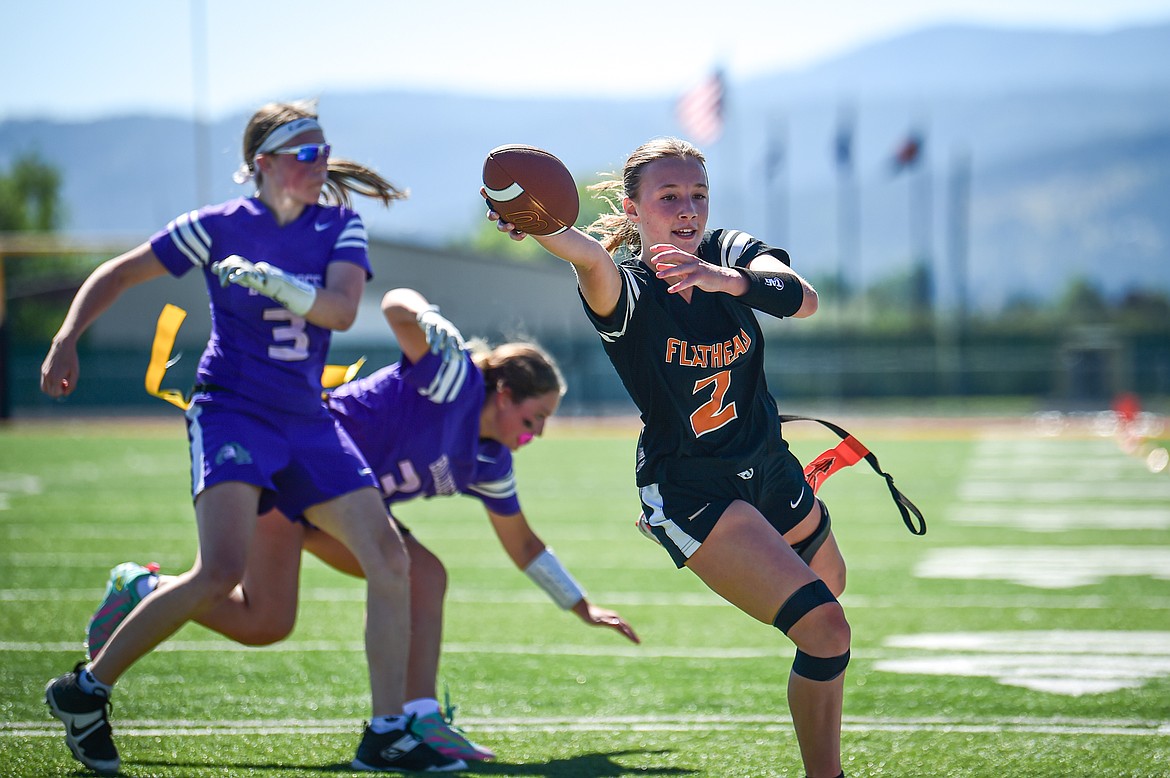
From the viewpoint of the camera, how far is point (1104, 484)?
12.9 meters

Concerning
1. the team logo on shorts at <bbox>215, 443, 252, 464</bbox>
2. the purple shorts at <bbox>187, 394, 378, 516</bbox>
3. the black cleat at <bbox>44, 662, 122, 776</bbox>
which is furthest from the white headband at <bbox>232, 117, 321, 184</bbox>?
the black cleat at <bbox>44, 662, 122, 776</bbox>

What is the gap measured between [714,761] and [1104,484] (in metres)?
10.3

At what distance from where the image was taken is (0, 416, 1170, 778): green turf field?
389cm

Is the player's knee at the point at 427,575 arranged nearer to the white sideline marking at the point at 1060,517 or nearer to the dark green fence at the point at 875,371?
the white sideline marking at the point at 1060,517

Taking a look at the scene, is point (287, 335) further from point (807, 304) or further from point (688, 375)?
point (807, 304)

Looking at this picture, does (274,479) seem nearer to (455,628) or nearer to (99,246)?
(455,628)

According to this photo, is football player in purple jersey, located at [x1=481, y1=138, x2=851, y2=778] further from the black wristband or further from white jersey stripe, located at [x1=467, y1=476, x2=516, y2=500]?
white jersey stripe, located at [x1=467, y1=476, x2=516, y2=500]

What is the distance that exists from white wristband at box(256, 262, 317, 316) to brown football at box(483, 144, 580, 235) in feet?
2.43

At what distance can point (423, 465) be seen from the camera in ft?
14.0

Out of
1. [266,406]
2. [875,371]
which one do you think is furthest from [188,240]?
[875,371]

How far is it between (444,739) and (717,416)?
48.8 inches

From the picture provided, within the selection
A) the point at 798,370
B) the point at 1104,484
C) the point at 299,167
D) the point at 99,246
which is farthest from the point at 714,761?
the point at 798,370

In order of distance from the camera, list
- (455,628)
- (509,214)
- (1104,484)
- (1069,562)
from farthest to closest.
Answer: (1104,484) → (1069,562) → (455,628) → (509,214)

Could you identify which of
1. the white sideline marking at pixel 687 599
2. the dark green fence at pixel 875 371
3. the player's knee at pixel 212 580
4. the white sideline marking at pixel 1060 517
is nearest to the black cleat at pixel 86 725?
the player's knee at pixel 212 580
